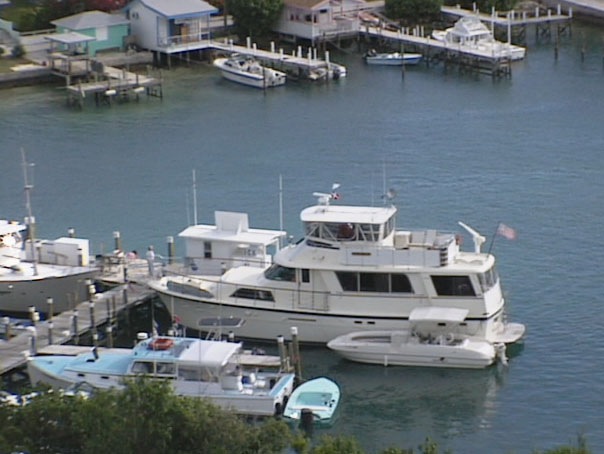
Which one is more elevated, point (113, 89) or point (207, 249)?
point (113, 89)

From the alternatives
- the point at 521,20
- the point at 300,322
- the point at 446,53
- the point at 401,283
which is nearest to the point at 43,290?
the point at 300,322

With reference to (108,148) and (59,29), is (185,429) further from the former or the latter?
(59,29)

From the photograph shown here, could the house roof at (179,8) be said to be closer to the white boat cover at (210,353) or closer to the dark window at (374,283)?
the dark window at (374,283)

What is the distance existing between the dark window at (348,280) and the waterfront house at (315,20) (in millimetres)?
40291

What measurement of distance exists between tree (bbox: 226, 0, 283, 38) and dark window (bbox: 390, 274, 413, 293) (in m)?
41.6

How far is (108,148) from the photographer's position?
6644cm

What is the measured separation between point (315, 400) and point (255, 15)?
4552cm

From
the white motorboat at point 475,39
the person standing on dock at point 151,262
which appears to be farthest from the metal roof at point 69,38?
the person standing on dock at point 151,262

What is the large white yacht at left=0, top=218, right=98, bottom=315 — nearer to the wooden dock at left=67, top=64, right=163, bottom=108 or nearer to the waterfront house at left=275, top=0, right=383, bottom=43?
the wooden dock at left=67, top=64, right=163, bottom=108

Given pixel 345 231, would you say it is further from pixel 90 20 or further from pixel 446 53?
pixel 90 20

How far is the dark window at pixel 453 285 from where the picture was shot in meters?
43.6

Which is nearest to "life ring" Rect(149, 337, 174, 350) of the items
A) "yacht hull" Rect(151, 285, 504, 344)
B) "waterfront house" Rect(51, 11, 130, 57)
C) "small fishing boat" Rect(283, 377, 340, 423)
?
"small fishing boat" Rect(283, 377, 340, 423)

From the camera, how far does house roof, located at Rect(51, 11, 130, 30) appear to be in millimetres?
80000

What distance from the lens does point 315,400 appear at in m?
40.7
